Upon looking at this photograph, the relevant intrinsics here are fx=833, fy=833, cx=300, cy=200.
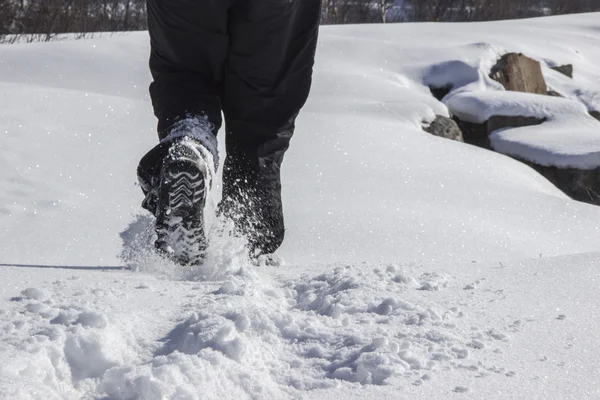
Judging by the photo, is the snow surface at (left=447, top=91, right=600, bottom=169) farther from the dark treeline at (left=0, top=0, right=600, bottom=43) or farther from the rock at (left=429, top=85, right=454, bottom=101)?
the dark treeline at (left=0, top=0, right=600, bottom=43)

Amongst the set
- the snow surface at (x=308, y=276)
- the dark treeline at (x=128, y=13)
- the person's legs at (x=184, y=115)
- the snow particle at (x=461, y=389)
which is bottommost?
the dark treeline at (x=128, y=13)

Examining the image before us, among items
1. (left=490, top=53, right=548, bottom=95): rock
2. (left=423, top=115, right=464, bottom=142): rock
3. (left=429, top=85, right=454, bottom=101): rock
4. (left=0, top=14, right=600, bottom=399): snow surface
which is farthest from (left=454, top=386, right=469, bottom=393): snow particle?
(left=490, top=53, right=548, bottom=95): rock

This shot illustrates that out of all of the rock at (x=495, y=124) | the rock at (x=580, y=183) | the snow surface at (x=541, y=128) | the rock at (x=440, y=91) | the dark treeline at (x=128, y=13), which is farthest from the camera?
the dark treeline at (x=128, y=13)

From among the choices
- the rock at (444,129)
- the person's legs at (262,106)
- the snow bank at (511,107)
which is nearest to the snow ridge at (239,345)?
the person's legs at (262,106)

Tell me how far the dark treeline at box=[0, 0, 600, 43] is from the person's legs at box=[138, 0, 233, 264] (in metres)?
7.39

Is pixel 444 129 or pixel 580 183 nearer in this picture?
pixel 580 183

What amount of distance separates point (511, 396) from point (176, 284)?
27.1 inches

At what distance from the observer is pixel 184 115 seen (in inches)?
69.3

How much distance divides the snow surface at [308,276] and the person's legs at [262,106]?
0.31 feet

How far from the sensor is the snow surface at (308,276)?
1023mm

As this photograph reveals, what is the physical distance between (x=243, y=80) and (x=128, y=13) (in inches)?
481

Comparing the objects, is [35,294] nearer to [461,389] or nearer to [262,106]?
[461,389]

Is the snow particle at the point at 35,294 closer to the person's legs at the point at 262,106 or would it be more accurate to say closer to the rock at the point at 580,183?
the person's legs at the point at 262,106

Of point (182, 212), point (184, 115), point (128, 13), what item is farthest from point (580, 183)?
point (128, 13)
